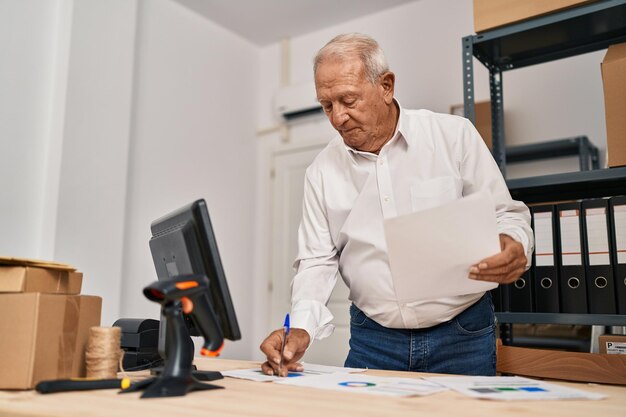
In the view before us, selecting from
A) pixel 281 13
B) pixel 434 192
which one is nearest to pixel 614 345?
pixel 434 192

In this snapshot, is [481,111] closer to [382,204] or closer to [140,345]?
[382,204]

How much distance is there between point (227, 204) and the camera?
13.4 ft

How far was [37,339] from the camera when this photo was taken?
1.06m

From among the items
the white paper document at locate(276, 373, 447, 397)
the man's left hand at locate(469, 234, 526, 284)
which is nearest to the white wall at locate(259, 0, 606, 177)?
the man's left hand at locate(469, 234, 526, 284)

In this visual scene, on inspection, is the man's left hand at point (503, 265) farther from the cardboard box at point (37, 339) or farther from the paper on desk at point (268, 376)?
the cardboard box at point (37, 339)

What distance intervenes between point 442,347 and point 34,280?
3.19 ft

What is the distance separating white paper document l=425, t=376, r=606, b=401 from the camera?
90 cm

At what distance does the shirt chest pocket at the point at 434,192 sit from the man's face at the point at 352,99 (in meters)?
0.19

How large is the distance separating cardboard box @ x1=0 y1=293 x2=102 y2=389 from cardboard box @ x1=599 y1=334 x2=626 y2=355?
1.51m

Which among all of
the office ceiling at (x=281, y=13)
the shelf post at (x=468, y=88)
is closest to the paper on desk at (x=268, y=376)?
the shelf post at (x=468, y=88)

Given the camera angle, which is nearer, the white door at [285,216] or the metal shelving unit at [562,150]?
the metal shelving unit at [562,150]

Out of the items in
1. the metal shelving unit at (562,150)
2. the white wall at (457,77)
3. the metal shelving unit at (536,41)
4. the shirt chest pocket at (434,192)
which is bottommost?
the shirt chest pocket at (434,192)

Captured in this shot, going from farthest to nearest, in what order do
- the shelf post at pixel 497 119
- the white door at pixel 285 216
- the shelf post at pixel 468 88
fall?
the white door at pixel 285 216 → the shelf post at pixel 497 119 → the shelf post at pixel 468 88

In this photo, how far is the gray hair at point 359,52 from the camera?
4.95ft
